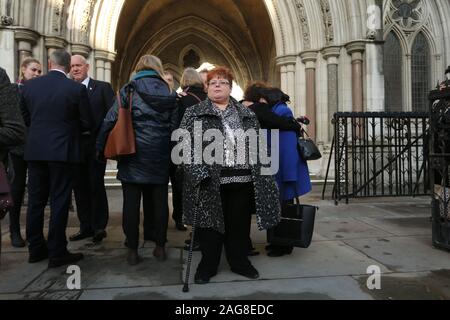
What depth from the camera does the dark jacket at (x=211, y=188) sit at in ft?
9.47

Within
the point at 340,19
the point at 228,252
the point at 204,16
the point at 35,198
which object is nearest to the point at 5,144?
the point at 35,198

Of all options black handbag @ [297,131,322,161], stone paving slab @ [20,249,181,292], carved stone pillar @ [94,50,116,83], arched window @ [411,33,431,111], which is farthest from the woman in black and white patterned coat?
arched window @ [411,33,431,111]

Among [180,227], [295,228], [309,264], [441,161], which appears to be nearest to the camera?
[309,264]

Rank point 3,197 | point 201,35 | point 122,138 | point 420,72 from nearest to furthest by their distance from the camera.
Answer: point 3,197
point 122,138
point 420,72
point 201,35

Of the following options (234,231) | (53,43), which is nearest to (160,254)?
(234,231)

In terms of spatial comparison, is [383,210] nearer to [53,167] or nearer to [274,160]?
[274,160]

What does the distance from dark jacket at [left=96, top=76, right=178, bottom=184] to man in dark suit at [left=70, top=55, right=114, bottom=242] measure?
0.98 m

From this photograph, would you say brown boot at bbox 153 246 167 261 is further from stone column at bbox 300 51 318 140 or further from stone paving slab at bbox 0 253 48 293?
stone column at bbox 300 51 318 140

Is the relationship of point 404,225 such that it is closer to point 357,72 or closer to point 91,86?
point 91,86

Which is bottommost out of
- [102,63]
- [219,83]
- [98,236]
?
[98,236]

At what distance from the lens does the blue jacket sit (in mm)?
3564

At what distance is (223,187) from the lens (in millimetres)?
3041

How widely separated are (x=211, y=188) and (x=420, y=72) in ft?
34.1

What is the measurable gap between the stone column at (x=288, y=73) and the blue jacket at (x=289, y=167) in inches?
310
